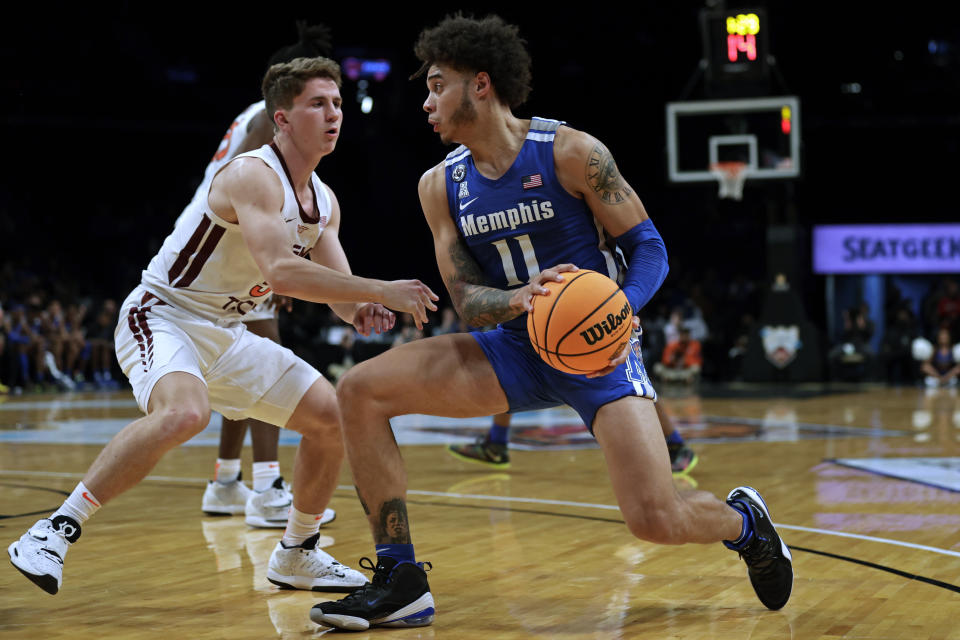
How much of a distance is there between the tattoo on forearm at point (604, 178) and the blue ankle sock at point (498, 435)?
12.5 ft

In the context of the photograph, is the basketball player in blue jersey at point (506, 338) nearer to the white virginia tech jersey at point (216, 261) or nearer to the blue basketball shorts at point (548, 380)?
the blue basketball shorts at point (548, 380)

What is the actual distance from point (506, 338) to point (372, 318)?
50 cm

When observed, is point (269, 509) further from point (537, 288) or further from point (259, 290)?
point (537, 288)

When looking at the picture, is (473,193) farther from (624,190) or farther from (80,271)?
(80,271)

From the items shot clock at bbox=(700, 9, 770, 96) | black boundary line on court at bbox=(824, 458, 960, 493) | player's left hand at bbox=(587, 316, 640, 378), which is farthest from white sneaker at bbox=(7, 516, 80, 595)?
shot clock at bbox=(700, 9, 770, 96)

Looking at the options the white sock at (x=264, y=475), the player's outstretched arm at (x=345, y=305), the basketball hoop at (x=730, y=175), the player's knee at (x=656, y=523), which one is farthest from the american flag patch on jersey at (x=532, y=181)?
the basketball hoop at (x=730, y=175)

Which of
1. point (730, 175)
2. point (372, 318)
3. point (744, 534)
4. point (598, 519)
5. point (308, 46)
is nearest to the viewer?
point (744, 534)

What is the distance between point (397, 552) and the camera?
3670mm

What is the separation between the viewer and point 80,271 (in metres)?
21.9

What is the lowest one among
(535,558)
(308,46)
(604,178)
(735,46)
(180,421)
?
(535,558)

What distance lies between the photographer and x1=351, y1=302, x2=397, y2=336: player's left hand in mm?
3951

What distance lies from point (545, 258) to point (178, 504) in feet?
10.6

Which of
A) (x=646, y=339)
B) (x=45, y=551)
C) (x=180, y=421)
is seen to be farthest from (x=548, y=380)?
(x=646, y=339)

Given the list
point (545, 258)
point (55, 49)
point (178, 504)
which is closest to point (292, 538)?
point (545, 258)
